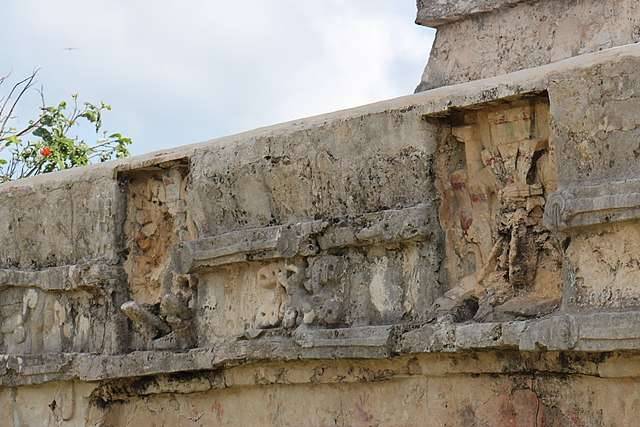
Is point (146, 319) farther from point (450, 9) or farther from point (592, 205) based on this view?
point (592, 205)

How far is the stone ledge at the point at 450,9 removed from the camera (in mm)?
8039

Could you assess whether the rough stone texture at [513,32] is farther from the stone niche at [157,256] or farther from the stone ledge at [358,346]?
the stone ledge at [358,346]

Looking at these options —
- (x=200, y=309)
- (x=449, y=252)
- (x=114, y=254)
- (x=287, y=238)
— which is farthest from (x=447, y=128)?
(x=114, y=254)

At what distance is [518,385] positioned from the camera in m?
6.39

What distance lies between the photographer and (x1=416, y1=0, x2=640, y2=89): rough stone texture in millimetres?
7523

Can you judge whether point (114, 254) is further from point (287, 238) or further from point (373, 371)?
point (373, 371)

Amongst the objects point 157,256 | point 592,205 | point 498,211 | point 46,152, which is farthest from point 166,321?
point 46,152

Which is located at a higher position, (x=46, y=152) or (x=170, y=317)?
(x=46, y=152)

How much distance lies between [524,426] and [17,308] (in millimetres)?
3567

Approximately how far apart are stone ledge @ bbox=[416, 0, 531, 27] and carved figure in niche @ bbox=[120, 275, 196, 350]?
195 cm

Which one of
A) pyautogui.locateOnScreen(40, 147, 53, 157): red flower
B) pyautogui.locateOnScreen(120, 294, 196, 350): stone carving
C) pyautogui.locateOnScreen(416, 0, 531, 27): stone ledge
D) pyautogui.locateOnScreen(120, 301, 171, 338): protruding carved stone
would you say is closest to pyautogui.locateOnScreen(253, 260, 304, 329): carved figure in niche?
pyautogui.locateOnScreen(120, 294, 196, 350): stone carving

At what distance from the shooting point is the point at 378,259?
22.9 feet

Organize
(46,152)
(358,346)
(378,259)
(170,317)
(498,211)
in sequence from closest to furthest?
(498,211) < (358,346) < (378,259) < (170,317) < (46,152)

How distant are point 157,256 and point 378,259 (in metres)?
1.73
